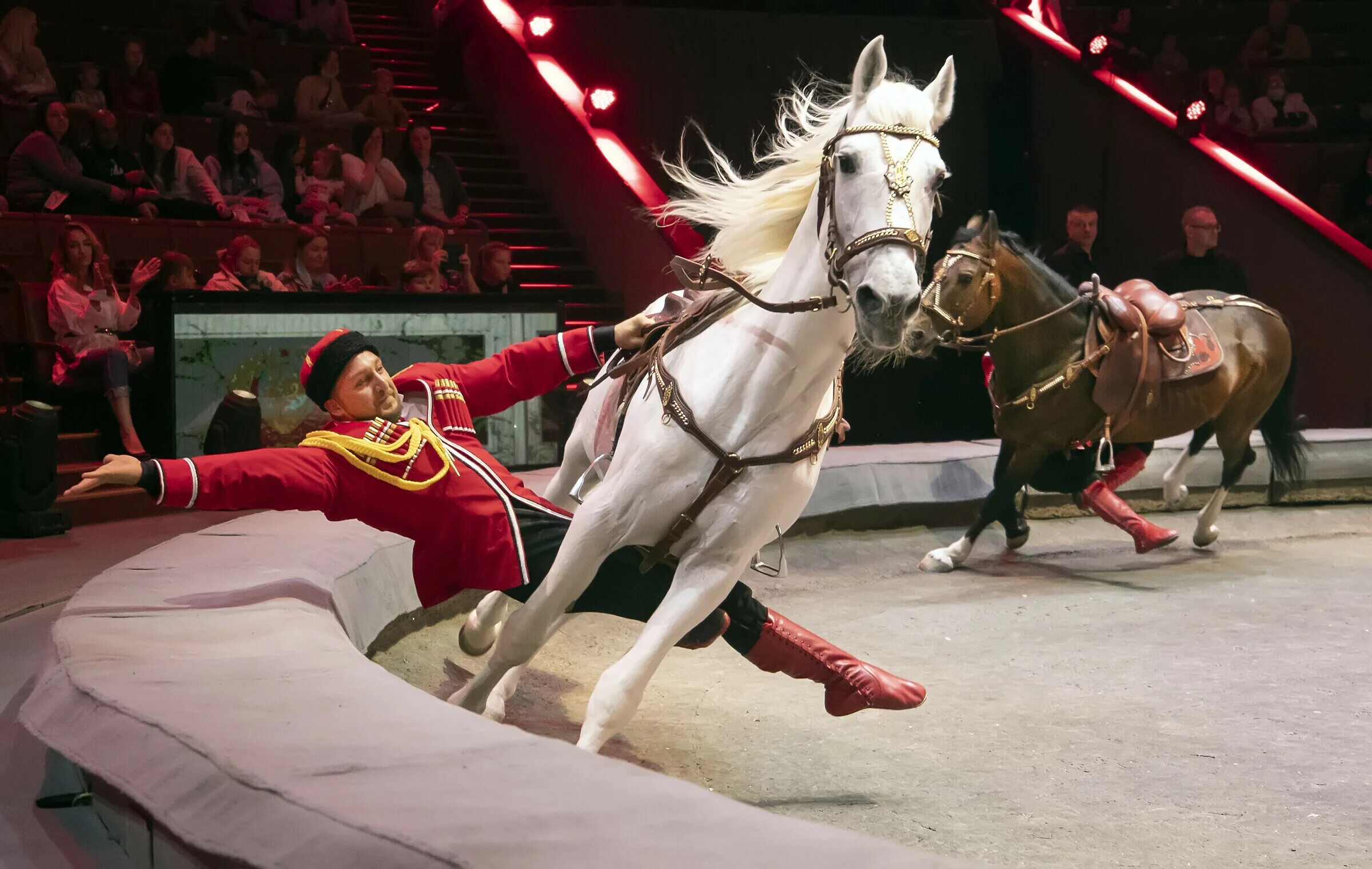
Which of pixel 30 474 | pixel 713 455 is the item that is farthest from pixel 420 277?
pixel 713 455

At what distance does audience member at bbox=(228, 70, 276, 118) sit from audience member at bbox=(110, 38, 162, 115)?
652mm

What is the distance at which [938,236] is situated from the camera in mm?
11391

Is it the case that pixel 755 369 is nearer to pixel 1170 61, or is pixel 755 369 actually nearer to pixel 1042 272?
pixel 1042 272

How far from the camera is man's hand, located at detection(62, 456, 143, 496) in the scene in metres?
2.82

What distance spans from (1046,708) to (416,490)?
2189 millimetres

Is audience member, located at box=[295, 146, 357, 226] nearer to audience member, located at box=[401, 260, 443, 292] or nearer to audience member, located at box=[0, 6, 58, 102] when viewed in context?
audience member, located at box=[401, 260, 443, 292]

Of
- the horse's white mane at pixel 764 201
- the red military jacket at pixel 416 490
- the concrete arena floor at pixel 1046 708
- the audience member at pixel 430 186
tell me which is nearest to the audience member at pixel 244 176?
the audience member at pixel 430 186

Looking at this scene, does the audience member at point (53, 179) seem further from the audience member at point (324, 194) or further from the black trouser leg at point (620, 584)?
the black trouser leg at point (620, 584)

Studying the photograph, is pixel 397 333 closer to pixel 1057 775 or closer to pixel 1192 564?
pixel 1192 564

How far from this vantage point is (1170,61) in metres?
13.3

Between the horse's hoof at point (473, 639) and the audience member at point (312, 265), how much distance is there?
4330mm

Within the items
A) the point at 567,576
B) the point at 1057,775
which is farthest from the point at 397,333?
the point at 1057,775

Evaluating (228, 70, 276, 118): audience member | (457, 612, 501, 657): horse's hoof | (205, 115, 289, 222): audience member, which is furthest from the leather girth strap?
(228, 70, 276, 118): audience member

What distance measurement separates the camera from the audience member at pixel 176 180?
8570mm
